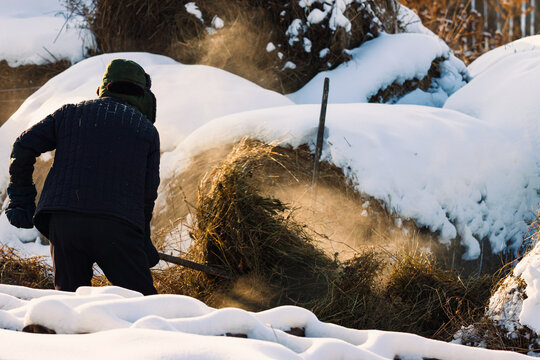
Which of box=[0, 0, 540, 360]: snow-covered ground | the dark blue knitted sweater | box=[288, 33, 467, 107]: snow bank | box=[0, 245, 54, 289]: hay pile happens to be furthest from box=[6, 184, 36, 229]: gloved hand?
box=[288, 33, 467, 107]: snow bank

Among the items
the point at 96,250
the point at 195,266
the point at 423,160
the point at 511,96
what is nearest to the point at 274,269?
the point at 195,266

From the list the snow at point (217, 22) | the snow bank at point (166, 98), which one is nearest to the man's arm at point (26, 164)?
the snow bank at point (166, 98)

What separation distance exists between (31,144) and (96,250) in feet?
1.91

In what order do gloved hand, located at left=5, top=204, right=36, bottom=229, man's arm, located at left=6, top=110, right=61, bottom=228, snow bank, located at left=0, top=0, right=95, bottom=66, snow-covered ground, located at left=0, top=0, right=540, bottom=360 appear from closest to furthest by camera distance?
1. snow-covered ground, located at left=0, top=0, right=540, bottom=360
2. man's arm, located at left=6, top=110, right=61, bottom=228
3. gloved hand, located at left=5, top=204, right=36, bottom=229
4. snow bank, located at left=0, top=0, right=95, bottom=66

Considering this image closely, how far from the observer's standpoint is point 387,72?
794 cm

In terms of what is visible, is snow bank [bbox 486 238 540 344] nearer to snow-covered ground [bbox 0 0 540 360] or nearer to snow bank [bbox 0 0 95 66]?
snow-covered ground [bbox 0 0 540 360]

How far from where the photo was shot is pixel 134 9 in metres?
7.97

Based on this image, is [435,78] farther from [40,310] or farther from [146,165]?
[40,310]

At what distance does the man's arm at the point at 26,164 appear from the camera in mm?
2871

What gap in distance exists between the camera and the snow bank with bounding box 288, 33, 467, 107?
7758mm

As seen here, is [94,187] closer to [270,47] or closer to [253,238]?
[253,238]

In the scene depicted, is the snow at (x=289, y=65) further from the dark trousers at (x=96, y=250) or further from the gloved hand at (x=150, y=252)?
the dark trousers at (x=96, y=250)

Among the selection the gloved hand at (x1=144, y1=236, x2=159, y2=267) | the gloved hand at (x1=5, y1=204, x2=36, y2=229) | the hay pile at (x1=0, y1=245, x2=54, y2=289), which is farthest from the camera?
the hay pile at (x1=0, y1=245, x2=54, y2=289)

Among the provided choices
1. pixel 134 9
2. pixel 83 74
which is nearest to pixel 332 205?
pixel 83 74
